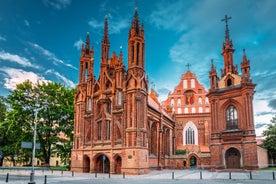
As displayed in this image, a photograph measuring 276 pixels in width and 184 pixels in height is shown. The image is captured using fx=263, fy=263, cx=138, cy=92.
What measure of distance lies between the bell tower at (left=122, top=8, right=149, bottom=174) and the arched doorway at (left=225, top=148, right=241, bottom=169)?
14.3 m


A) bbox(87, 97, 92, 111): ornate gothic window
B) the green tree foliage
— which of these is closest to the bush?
the green tree foliage

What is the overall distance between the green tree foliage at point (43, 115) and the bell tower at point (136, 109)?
1553cm

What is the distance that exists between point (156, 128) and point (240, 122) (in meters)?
13.9

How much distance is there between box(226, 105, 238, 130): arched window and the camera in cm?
4247

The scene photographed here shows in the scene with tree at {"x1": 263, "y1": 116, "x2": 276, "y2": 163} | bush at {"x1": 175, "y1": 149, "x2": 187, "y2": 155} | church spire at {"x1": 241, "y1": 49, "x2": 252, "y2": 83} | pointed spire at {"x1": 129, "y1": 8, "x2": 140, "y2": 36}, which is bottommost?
bush at {"x1": 175, "y1": 149, "x2": 187, "y2": 155}

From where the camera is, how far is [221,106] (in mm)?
43906

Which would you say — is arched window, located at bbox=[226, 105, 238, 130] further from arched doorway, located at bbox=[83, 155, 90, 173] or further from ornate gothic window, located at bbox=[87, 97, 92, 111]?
arched doorway, located at bbox=[83, 155, 90, 173]

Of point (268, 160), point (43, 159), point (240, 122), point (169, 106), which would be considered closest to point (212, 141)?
point (240, 122)

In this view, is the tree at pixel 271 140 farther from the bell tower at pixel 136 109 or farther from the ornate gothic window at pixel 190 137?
the bell tower at pixel 136 109

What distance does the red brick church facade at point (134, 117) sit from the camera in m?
35.2

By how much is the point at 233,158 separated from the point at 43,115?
1257 inches

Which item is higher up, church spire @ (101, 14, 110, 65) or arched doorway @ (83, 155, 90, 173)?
church spire @ (101, 14, 110, 65)

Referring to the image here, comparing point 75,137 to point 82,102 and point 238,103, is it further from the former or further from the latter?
point 238,103

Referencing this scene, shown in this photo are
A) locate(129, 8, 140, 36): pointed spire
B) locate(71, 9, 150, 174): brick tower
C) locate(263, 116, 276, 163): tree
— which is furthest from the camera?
locate(263, 116, 276, 163): tree
